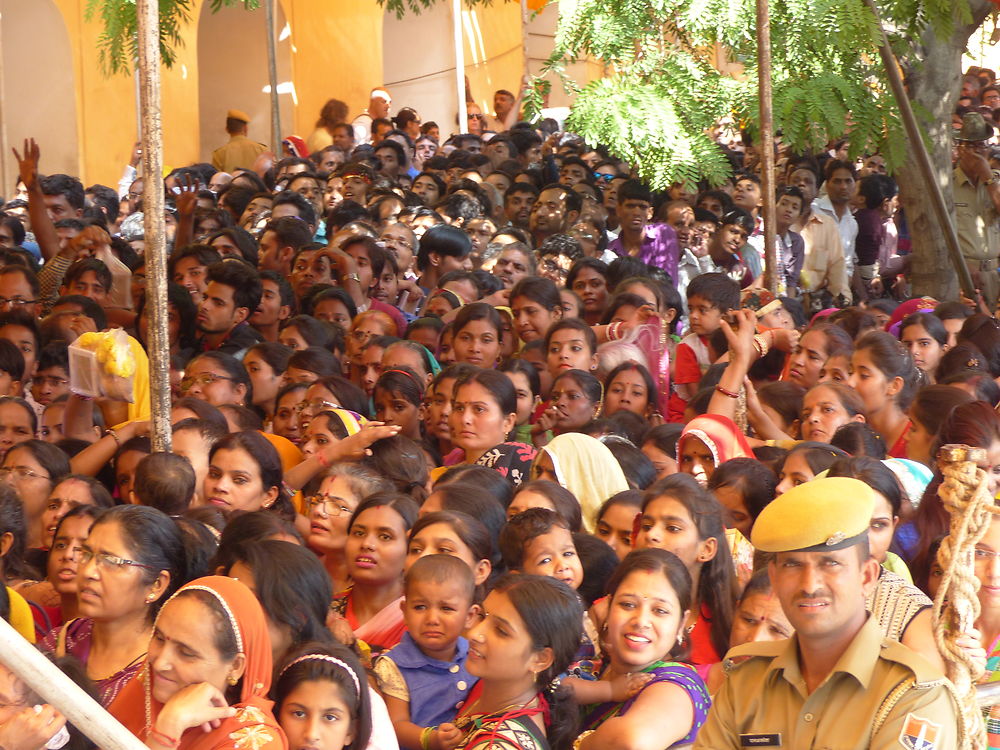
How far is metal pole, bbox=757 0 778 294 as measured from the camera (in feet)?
21.5

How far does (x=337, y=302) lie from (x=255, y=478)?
279 cm

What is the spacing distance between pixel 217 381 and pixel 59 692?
424 centimetres

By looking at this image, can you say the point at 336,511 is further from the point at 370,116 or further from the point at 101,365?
the point at 370,116

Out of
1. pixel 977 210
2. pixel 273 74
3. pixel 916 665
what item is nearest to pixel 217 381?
pixel 916 665

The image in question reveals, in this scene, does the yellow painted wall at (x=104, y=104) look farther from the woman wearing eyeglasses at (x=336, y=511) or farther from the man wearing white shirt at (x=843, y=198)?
the woman wearing eyeglasses at (x=336, y=511)

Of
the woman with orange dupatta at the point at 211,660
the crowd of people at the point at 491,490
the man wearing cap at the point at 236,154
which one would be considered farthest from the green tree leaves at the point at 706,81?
the man wearing cap at the point at 236,154

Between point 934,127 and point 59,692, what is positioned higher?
point 934,127

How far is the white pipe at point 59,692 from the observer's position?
7.03 ft

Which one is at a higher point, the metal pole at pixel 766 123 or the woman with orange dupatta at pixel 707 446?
the metal pole at pixel 766 123

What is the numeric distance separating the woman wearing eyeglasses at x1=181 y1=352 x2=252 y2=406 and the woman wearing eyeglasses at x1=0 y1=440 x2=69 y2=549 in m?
1.05

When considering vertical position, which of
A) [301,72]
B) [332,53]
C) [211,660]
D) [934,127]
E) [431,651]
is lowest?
[431,651]

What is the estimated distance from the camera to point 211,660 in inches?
132

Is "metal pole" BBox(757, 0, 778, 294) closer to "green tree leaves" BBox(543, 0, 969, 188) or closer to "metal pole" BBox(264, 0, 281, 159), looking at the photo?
"green tree leaves" BBox(543, 0, 969, 188)

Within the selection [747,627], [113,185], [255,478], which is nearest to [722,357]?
[255,478]
